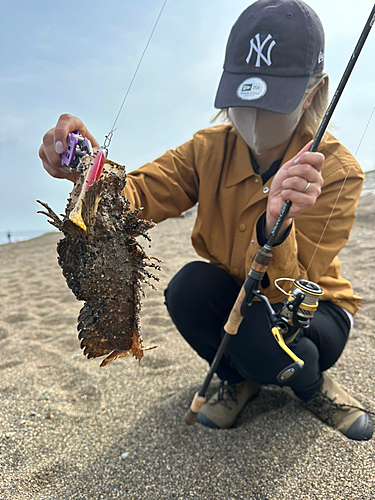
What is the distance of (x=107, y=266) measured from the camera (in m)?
1.17

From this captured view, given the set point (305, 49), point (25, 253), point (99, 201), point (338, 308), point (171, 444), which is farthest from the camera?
point (25, 253)

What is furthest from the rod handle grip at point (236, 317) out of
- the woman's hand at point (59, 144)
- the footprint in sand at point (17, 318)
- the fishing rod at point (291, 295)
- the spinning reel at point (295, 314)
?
the footprint in sand at point (17, 318)

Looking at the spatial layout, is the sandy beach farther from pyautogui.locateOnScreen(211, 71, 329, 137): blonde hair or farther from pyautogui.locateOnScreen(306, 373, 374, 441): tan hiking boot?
pyautogui.locateOnScreen(211, 71, 329, 137): blonde hair

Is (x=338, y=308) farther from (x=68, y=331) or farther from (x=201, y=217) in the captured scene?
(x=68, y=331)

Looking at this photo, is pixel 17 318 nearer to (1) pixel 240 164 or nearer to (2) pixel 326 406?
(1) pixel 240 164

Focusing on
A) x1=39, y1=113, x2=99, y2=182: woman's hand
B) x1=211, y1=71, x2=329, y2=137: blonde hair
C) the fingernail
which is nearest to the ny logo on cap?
x1=211, y1=71, x2=329, y2=137: blonde hair

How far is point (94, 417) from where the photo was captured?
203 centimetres

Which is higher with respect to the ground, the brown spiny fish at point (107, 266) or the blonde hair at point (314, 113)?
→ the blonde hair at point (314, 113)

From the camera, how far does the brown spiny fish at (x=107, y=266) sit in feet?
3.70

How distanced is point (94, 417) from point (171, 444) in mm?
510

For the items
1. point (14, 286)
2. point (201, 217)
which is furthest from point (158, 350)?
point (14, 286)

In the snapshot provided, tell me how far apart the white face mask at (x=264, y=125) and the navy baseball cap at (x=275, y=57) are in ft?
0.28

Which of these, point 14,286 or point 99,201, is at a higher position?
point 99,201

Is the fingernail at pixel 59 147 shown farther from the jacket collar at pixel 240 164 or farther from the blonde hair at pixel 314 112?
the blonde hair at pixel 314 112
